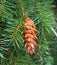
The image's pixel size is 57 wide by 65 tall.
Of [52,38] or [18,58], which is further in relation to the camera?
[52,38]

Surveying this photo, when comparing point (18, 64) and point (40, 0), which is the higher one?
point (40, 0)

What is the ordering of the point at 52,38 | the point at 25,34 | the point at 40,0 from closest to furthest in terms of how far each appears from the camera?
the point at 25,34 < the point at 40,0 < the point at 52,38

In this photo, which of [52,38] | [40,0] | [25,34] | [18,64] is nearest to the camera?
[25,34]

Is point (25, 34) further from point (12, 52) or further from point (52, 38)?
point (52, 38)

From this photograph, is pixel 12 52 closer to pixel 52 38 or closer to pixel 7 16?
pixel 7 16

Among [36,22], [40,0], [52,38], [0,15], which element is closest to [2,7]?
[0,15]

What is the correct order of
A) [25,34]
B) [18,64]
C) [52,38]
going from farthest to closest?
[52,38] → [18,64] → [25,34]

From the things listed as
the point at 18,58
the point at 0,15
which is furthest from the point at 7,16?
the point at 18,58

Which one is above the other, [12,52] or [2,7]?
[2,7]

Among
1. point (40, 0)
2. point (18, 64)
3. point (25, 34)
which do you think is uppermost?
point (40, 0)
